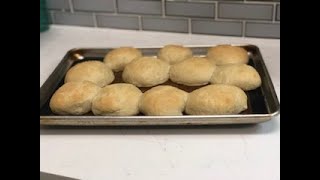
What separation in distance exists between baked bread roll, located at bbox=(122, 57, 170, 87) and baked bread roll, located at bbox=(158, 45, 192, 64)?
31 millimetres

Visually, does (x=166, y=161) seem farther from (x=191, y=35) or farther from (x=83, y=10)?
(x=83, y=10)

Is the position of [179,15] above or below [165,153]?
above

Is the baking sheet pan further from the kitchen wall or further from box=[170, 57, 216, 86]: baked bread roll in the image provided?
the kitchen wall

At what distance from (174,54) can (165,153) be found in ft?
0.84

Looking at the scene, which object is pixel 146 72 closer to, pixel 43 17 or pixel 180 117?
pixel 180 117

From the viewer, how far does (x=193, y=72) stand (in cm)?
70

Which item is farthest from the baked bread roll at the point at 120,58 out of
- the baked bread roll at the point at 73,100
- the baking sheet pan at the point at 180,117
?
the baked bread roll at the point at 73,100

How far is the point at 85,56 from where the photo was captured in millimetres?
853

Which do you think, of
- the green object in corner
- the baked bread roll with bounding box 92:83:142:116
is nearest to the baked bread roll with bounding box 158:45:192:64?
the baked bread roll with bounding box 92:83:142:116

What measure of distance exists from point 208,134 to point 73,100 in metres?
0.23

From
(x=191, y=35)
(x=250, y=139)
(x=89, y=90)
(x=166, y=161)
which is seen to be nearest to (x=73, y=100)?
(x=89, y=90)

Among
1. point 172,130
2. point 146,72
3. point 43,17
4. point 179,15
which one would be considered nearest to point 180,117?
point 172,130

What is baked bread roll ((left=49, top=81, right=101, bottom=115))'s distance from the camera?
63cm

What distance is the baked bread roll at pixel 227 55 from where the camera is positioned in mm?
743
